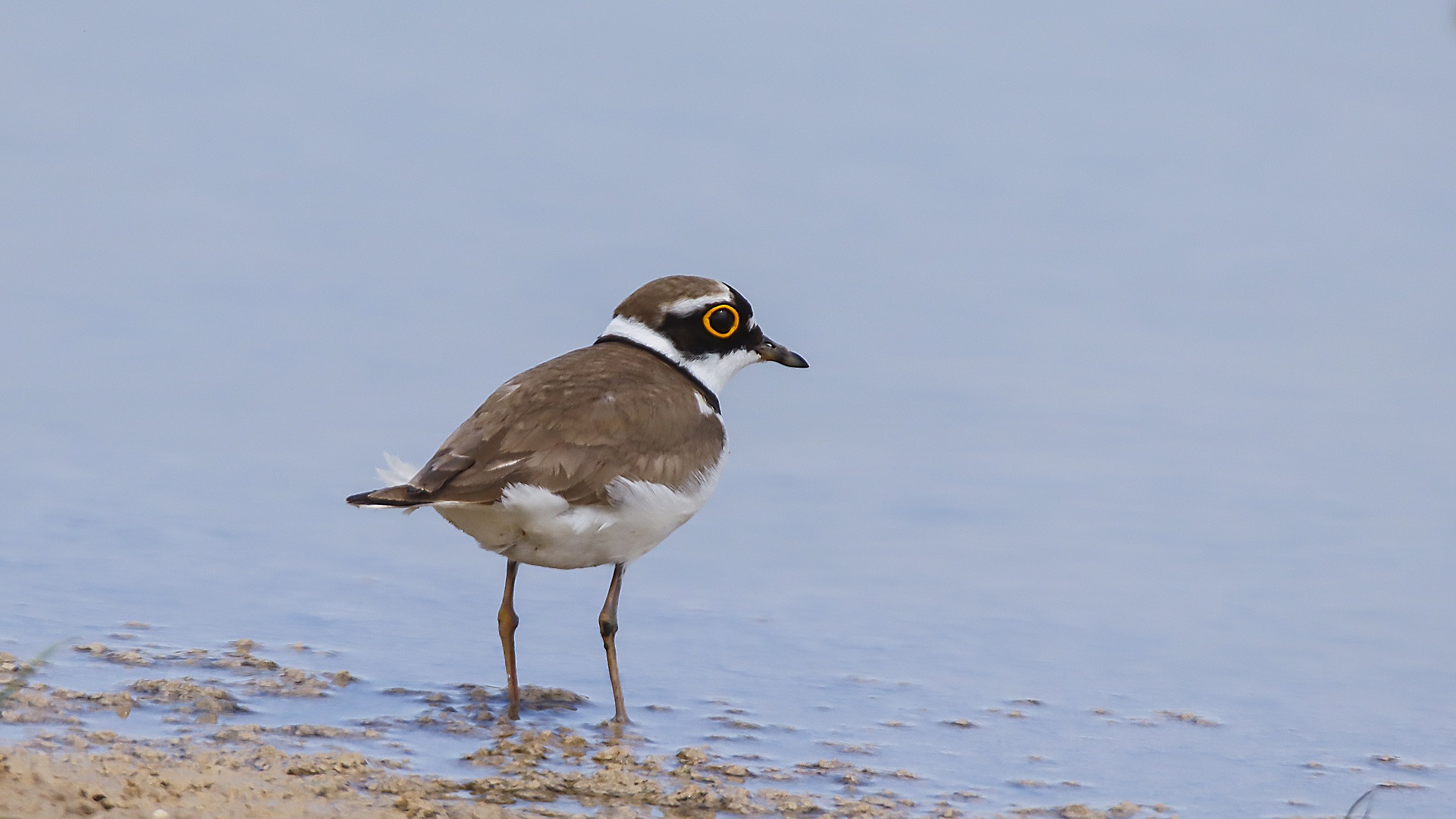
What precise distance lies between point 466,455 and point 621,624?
76.1 inches

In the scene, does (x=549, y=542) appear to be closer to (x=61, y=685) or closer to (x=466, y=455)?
(x=466, y=455)

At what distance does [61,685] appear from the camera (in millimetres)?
6395

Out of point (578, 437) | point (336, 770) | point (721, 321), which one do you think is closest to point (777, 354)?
point (721, 321)

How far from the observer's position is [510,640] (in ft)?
22.7

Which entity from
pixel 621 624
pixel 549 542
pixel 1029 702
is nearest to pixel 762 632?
pixel 621 624

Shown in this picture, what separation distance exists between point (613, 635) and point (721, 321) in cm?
148

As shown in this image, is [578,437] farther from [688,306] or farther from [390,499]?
[688,306]

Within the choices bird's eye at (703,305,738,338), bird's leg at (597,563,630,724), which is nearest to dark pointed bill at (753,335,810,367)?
bird's eye at (703,305,738,338)

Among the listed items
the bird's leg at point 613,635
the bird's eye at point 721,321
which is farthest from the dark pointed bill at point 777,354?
the bird's leg at point 613,635

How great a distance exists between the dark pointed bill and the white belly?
116 centimetres

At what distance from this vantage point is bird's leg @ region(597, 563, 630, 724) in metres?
6.76

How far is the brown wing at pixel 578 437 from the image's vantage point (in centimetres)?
631

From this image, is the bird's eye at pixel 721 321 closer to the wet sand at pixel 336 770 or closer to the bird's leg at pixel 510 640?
the bird's leg at pixel 510 640

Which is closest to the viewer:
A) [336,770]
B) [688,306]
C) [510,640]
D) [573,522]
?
[336,770]
